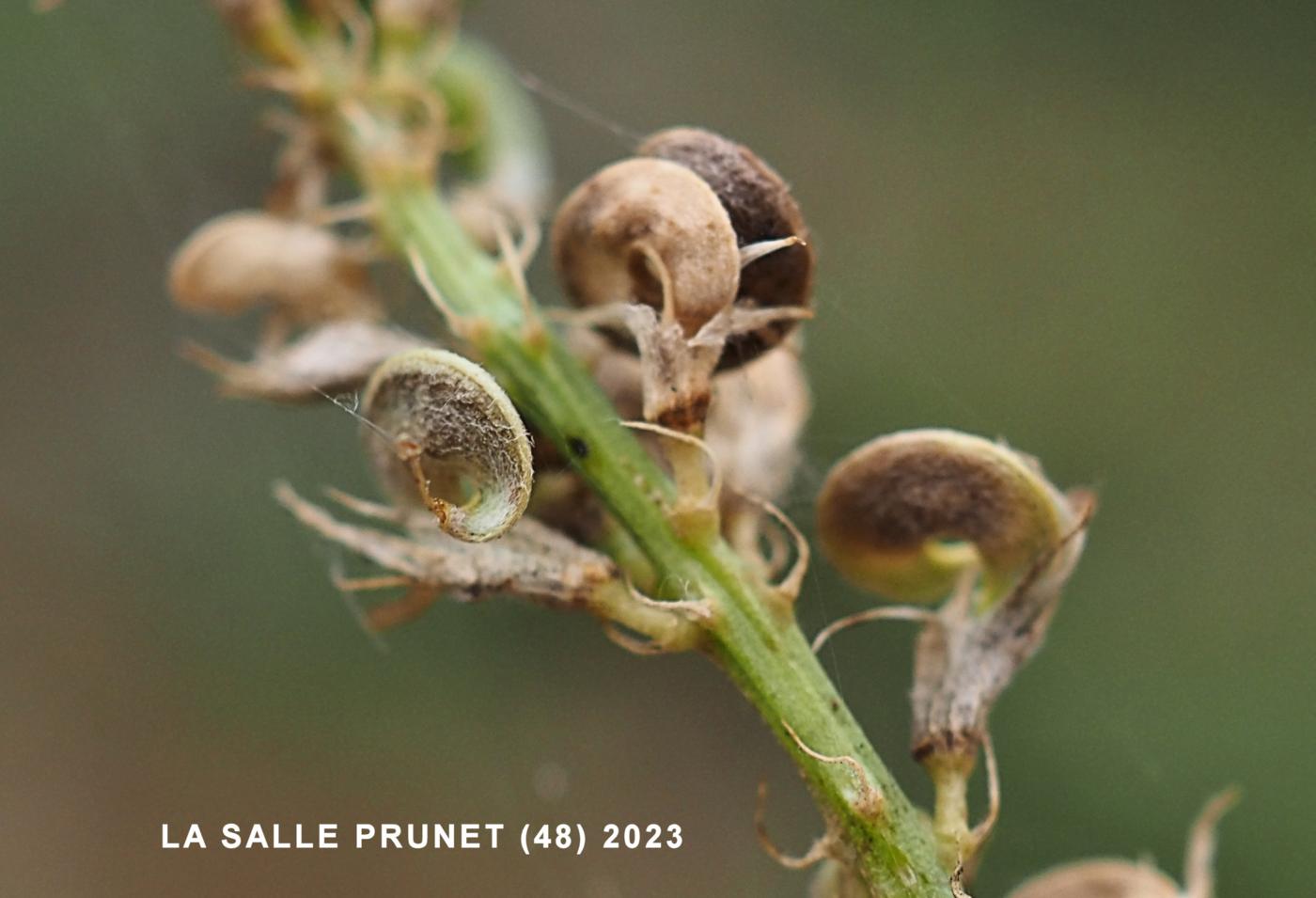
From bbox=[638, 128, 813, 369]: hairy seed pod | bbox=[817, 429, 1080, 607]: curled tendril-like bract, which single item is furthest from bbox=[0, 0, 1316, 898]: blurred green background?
bbox=[638, 128, 813, 369]: hairy seed pod

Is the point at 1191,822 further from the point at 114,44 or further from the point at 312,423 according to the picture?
the point at 114,44

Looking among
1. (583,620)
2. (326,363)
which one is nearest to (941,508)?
(326,363)

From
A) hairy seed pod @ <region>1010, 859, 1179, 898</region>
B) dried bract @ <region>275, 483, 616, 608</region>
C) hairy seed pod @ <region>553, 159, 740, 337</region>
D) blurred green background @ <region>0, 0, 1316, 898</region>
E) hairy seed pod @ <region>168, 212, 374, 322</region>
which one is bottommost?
blurred green background @ <region>0, 0, 1316, 898</region>

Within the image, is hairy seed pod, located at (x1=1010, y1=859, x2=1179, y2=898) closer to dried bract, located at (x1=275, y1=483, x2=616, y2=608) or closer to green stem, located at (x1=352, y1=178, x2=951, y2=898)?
green stem, located at (x1=352, y1=178, x2=951, y2=898)

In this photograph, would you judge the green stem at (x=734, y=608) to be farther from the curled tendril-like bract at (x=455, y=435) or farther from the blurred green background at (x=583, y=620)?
the blurred green background at (x=583, y=620)

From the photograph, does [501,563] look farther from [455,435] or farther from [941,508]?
[941,508]

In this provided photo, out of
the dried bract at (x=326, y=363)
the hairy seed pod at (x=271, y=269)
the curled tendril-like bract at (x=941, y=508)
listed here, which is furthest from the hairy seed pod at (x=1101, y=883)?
the hairy seed pod at (x=271, y=269)
